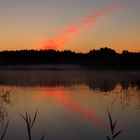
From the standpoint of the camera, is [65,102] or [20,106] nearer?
[20,106]

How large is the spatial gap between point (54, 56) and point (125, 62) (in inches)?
685

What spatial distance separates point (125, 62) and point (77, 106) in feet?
129

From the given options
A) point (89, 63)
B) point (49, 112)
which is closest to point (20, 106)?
point (49, 112)

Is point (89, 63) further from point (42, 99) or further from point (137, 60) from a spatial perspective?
point (42, 99)

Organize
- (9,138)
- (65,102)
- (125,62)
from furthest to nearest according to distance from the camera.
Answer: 1. (125,62)
2. (65,102)
3. (9,138)

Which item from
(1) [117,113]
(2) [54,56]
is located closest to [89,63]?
(2) [54,56]

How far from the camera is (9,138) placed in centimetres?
836

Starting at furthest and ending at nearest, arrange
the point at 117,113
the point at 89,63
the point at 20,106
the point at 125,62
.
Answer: the point at 89,63, the point at 125,62, the point at 20,106, the point at 117,113

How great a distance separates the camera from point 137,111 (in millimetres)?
12195

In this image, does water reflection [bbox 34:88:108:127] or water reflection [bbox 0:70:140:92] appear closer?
water reflection [bbox 34:88:108:127]

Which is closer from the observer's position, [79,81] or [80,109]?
[80,109]

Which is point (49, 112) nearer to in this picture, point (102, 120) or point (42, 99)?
point (102, 120)

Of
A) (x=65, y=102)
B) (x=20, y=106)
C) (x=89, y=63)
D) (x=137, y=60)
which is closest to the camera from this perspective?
(x=20, y=106)

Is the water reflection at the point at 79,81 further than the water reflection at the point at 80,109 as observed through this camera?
Yes
